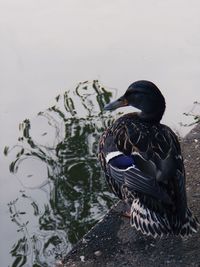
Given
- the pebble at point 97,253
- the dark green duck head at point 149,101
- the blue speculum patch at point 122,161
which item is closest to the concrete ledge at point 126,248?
the pebble at point 97,253

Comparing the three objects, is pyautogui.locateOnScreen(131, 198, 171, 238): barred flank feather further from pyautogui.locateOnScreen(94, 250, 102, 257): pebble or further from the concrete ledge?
pyautogui.locateOnScreen(94, 250, 102, 257): pebble

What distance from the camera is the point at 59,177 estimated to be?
5090mm

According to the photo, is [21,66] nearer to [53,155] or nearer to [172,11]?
[53,155]

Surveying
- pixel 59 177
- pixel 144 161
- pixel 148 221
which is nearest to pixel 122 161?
pixel 144 161

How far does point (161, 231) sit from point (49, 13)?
3.70 meters

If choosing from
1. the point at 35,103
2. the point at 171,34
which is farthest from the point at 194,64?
the point at 35,103

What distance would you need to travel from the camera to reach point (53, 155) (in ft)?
17.2

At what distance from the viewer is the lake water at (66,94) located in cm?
477

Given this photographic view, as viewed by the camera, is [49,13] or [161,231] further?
[49,13]

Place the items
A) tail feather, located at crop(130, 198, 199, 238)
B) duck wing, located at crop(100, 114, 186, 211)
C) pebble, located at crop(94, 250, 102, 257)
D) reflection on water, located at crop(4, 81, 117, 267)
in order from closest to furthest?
duck wing, located at crop(100, 114, 186, 211) < tail feather, located at crop(130, 198, 199, 238) < pebble, located at crop(94, 250, 102, 257) < reflection on water, located at crop(4, 81, 117, 267)

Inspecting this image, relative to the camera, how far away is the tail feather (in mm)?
3564

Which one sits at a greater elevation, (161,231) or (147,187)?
(147,187)

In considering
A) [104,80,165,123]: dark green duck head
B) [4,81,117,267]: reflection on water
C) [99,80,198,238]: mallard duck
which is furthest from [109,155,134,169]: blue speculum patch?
[4,81,117,267]: reflection on water

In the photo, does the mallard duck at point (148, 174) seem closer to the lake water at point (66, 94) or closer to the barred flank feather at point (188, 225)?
the barred flank feather at point (188, 225)
